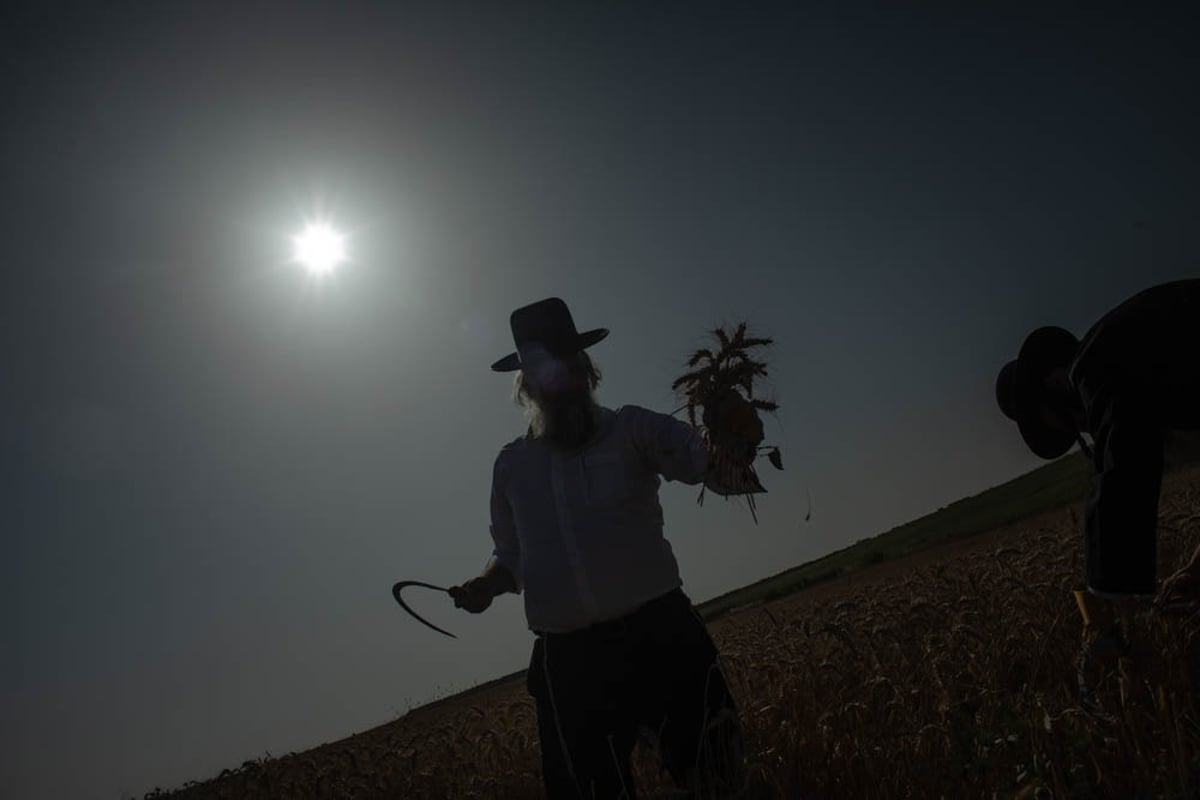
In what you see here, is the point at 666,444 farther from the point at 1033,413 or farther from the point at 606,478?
the point at 1033,413

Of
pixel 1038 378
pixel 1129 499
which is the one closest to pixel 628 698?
pixel 1129 499

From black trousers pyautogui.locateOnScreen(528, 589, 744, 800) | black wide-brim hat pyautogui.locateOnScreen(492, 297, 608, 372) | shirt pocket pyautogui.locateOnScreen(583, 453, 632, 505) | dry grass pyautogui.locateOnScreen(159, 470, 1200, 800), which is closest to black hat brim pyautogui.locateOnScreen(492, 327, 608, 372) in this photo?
black wide-brim hat pyautogui.locateOnScreen(492, 297, 608, 372)

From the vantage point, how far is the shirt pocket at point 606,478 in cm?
342

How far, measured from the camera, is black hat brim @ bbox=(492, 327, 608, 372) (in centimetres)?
388

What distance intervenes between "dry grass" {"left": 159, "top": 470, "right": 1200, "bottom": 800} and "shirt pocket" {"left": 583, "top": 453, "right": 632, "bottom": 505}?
1.06 meters

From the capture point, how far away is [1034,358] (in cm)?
339

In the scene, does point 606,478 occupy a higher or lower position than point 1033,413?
higher

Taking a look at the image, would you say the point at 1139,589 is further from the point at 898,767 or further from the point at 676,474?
the point at 676,474

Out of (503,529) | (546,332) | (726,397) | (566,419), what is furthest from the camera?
(503,529)

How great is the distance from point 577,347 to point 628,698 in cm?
164

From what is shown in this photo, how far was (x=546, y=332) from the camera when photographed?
382 cm

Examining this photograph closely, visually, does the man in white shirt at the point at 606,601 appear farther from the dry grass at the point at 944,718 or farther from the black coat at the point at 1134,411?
the black coat at the point at 1134,411

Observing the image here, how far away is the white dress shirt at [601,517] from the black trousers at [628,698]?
0.11m

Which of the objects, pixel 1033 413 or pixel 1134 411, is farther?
pixel 1033 413
